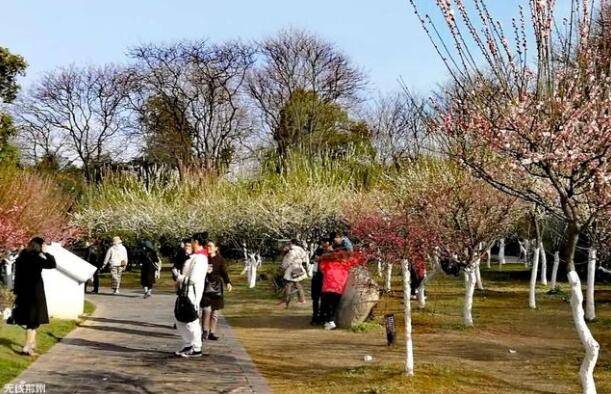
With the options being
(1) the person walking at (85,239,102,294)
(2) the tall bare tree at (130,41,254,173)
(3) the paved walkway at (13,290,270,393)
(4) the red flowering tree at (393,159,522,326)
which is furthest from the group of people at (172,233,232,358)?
(2) the tall bare tree at (130,41,254,173)

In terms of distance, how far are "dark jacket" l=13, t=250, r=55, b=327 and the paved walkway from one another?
57 centimetres

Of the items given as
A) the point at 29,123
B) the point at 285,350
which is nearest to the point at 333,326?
the point at 285,350

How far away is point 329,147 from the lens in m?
48.8

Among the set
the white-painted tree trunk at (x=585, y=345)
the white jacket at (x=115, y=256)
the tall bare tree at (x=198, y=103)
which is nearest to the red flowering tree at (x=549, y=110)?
the white-painted tree trunk at (x=585, y=345)

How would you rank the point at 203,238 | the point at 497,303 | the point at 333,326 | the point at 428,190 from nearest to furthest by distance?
1. the point at 203,238
2. the point at 333,326
3. the point at 428,190
4. the point at 497,303

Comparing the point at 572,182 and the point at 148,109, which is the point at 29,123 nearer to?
the point at 148,109

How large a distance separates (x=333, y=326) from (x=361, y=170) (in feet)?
82.0

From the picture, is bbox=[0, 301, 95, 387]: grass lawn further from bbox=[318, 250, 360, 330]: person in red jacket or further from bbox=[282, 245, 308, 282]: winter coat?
bbox=[282, 245, 308, 282]: winter coat

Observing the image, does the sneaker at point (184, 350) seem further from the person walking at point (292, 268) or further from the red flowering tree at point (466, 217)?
the person walking at point (292, 268)

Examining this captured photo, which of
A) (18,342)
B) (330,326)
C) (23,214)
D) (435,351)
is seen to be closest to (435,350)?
(435,351)

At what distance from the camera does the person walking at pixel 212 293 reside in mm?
12484

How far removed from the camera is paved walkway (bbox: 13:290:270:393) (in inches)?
342

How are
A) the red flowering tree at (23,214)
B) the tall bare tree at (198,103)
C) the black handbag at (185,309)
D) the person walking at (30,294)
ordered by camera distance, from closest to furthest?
1. the person walking at (30,294)
2. the black handbag at (185,309)
3. the red flowering tree at (23,214)
4. the tall bare tree at (198,103)

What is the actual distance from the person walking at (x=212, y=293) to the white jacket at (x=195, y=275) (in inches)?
50.9
